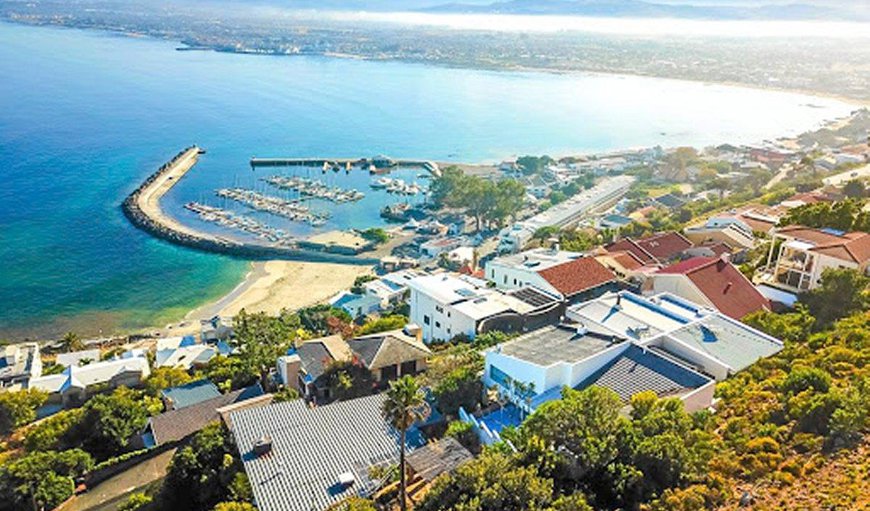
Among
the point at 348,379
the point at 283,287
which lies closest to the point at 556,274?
the point at 348,379

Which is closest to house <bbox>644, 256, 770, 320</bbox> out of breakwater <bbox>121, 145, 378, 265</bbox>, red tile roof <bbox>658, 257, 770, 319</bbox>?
red tile roof <bbox>658, 257, 770, 319</bbox>

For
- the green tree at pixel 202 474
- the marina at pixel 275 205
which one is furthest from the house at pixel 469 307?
the marina at pixel 275 205

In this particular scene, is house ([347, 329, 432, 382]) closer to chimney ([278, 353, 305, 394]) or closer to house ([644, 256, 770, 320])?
chimney ([278, 353, 305, 394])

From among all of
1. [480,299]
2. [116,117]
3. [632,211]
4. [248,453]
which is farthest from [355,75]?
[248,453]

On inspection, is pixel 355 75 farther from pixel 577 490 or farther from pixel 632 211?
pixel 577 490

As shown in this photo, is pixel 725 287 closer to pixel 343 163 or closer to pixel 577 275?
pixel 577 275
